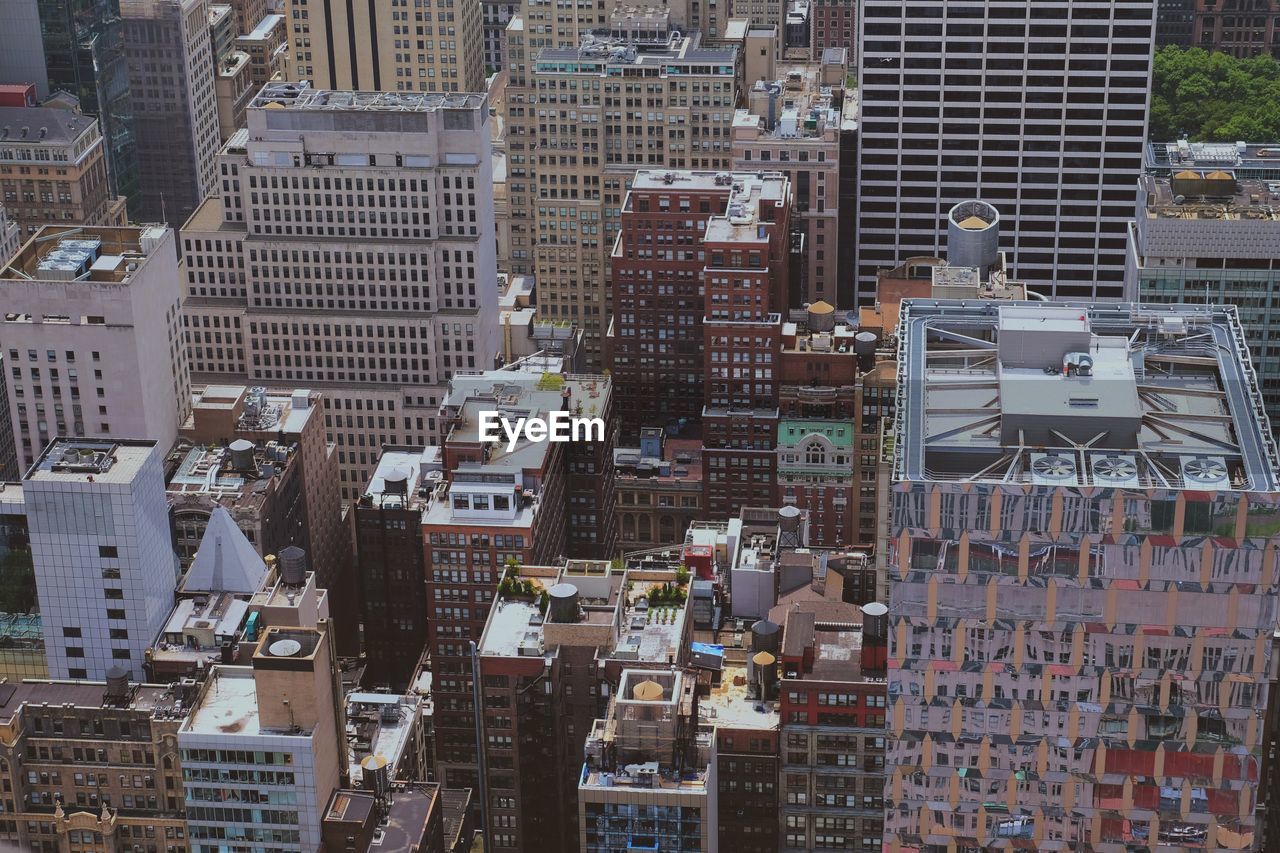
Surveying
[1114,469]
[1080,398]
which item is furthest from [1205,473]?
[1080,398]

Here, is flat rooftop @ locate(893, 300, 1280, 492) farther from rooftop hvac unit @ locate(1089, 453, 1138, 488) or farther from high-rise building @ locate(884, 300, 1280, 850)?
high-rise building @ locate(884, 300, 1280, 850)

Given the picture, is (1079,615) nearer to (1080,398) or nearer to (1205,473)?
(1205,473)

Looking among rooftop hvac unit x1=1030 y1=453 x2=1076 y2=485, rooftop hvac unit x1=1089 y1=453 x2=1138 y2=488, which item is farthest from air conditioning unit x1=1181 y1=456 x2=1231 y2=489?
rooftop hvac unit x1=1030 y1=453 x2=1076 y2=485

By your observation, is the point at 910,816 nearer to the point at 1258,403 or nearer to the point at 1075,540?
the point at 1075,540

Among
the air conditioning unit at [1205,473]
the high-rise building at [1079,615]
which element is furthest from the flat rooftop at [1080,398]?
the high-rise building at [1079,615]

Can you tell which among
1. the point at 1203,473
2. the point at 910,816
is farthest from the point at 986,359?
the point at 910,816

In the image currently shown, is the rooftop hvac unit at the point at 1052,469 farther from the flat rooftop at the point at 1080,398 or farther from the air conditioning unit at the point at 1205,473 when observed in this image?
the air conditioning unit at the point at 1205,473
